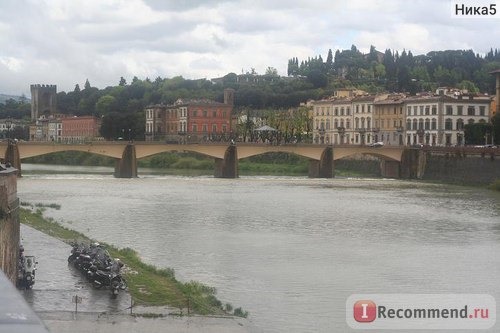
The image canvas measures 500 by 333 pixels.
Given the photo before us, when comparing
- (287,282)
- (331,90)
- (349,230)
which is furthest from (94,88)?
(287,282)

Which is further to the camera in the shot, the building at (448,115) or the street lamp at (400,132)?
the street lamp at (400,132)

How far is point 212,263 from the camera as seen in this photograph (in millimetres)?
20172

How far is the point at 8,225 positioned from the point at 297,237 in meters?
13.5

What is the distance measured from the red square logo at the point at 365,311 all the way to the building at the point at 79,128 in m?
103

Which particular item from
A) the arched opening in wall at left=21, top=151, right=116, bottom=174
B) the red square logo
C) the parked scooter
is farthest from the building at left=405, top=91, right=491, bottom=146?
the parked scooter

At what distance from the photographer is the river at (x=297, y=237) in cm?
1666

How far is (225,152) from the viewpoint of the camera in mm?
62844

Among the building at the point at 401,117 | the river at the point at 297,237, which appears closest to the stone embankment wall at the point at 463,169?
the river at the point at 297,237

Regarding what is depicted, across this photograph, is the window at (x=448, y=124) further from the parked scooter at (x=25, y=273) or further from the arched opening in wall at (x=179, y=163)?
the parked scooter at (x=25, y=273)

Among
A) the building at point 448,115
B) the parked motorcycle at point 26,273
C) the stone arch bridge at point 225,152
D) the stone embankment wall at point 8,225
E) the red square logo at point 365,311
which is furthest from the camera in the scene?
the building at point 448,115

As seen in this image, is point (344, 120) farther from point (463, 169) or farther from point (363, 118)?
point (463, 169)

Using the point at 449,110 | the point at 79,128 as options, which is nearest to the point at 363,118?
the point at 449,110

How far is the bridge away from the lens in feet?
192

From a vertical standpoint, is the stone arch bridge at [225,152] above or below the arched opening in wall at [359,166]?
above
